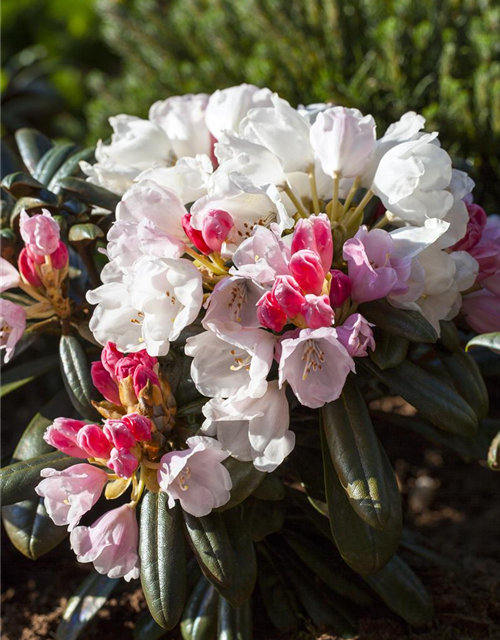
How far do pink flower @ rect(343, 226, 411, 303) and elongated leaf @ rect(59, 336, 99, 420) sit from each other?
50 cm

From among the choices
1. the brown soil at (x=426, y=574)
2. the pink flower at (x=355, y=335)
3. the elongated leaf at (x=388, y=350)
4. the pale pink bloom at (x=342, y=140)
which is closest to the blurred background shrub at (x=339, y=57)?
the brown soil at (x=426, y=574)

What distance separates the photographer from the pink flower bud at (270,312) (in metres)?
1.11

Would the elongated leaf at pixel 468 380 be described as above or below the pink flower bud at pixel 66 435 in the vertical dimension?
below

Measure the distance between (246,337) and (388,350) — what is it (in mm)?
244

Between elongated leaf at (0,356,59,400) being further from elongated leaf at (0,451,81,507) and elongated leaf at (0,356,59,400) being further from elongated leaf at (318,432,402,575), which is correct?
elongated leaf at (318,432,402,575)

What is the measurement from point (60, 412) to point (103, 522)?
0.39 metres

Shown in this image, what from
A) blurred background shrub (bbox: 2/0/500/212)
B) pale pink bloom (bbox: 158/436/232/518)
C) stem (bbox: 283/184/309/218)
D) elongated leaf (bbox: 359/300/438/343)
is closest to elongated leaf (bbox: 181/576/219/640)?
pale pink bloom (bbox: 158/436/232/518)

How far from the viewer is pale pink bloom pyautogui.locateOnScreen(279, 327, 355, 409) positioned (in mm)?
1110

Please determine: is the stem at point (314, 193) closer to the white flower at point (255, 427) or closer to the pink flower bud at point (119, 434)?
the white flower at point (255, 427)

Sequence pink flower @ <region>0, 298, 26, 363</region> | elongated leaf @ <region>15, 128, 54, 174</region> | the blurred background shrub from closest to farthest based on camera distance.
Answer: pink flower @ <region>0, 298, 26, 363</region>, elongated leaf @ <region>15, 128, 54, 174</region>, the blurred background shrub

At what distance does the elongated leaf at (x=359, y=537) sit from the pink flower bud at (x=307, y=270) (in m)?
0.32

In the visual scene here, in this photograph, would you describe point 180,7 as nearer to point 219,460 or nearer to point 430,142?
point 430,142

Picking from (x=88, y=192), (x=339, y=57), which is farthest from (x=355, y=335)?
(x=339, y=57)

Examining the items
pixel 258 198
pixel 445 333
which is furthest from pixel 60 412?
pixel 445 333
